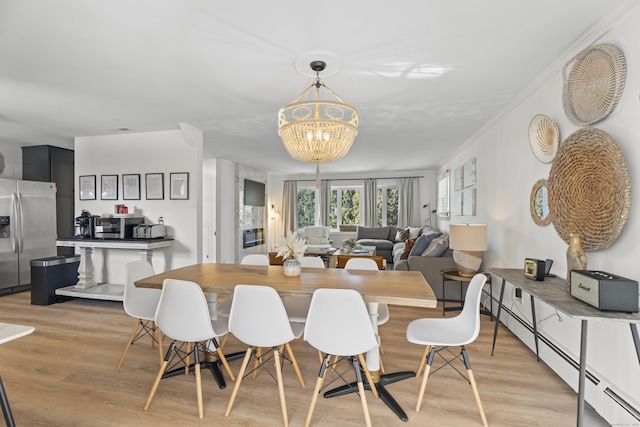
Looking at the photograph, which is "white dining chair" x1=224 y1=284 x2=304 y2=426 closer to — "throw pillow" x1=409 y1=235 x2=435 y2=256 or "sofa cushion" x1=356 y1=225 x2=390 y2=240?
"throw pillow" x1=409 y1=235 x2=435 y2=256

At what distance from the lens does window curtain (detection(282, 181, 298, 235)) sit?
9.48 metres

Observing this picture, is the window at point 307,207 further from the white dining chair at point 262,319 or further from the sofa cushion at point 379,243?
the white dining chair at point 262,319

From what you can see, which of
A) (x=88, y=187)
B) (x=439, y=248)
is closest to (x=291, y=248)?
(x=439, y=248)

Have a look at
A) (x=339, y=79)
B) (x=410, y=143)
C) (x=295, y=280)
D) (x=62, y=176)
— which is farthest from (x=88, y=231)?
(x=410, y=143)

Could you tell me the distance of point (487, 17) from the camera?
1924 mm

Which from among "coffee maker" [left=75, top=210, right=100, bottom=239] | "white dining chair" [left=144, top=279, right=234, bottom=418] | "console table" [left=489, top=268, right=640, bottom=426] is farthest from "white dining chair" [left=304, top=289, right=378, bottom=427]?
"coffee maker" [left=75, top=210, right=100, bottom=239]

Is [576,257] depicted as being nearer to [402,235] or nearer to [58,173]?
[402,235]

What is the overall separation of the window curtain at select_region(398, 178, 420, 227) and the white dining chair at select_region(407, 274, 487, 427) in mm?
6535

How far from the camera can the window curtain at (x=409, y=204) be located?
8734 mm

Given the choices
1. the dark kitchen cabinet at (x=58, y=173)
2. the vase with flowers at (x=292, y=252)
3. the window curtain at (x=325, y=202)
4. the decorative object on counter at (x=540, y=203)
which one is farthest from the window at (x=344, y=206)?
the vase with flowers at (x=292, y=252)

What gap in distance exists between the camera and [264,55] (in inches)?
93.3

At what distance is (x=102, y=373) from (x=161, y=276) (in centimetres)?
87

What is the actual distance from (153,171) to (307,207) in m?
5.37

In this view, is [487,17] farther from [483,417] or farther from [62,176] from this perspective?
[62,176]
